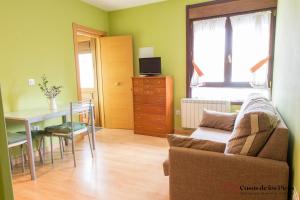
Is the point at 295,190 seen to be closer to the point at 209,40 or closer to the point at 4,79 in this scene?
the point at 209,40

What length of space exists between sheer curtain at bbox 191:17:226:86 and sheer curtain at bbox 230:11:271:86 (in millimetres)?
216

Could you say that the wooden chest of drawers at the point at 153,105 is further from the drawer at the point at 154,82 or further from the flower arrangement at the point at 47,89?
the flower arrangement at the point at 47,89

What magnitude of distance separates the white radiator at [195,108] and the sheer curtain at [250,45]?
55 cm

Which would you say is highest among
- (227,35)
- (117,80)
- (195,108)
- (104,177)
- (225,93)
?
(227,35)

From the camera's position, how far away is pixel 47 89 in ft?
10.6

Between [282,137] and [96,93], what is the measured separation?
4.04 metres

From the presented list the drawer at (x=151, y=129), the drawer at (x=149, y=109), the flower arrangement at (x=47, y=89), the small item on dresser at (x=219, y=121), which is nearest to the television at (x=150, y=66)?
the drawer at (x=149, y=109)

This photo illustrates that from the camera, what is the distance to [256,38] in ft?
11.1

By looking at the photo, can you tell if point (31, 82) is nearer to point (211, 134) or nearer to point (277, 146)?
point (211, 134)

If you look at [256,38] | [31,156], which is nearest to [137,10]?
[256,38]

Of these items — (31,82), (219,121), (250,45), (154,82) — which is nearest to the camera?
(219,121)

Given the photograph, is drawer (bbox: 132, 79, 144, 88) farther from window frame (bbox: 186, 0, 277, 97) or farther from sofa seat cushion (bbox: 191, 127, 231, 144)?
sofa seat cushion (bbox: 191, 127, 231, 144)

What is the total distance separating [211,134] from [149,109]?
168 cm

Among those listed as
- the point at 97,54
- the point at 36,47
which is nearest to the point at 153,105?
the point at 97,54
